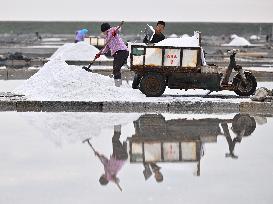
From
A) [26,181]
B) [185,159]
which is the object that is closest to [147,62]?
[185,159]

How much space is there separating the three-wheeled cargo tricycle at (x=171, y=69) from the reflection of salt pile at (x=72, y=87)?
419 millimetres

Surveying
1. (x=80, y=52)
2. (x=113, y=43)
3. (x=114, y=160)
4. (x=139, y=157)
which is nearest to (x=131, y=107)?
(x=113, y=43)

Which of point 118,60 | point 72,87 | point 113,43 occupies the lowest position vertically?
point 72,87

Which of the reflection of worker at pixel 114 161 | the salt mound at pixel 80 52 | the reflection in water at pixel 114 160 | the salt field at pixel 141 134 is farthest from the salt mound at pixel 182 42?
the salt mound at pixel 80 52

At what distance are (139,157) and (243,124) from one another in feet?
11.1

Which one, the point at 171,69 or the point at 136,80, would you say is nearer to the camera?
the point at 171,69

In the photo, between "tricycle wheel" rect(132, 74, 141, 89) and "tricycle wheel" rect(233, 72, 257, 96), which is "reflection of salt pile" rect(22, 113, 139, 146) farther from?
"tricycle wheel" rect(233, 72, 257, 96)

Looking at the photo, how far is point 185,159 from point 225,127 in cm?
274

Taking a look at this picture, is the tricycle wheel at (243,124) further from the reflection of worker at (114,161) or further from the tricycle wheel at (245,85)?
the tricycle wheel at (245,85)

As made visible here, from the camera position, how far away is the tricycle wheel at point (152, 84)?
13.3m

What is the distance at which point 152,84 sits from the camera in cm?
1337

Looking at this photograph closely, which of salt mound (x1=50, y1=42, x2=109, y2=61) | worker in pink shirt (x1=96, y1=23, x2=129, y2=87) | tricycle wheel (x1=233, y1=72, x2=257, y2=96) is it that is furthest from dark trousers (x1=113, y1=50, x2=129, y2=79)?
salt mound (x1=50, y1=42, x2=109, y2=61)

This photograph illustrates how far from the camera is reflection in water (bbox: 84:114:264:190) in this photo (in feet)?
24.1

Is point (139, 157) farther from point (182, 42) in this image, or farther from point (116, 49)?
point (116, 49)
